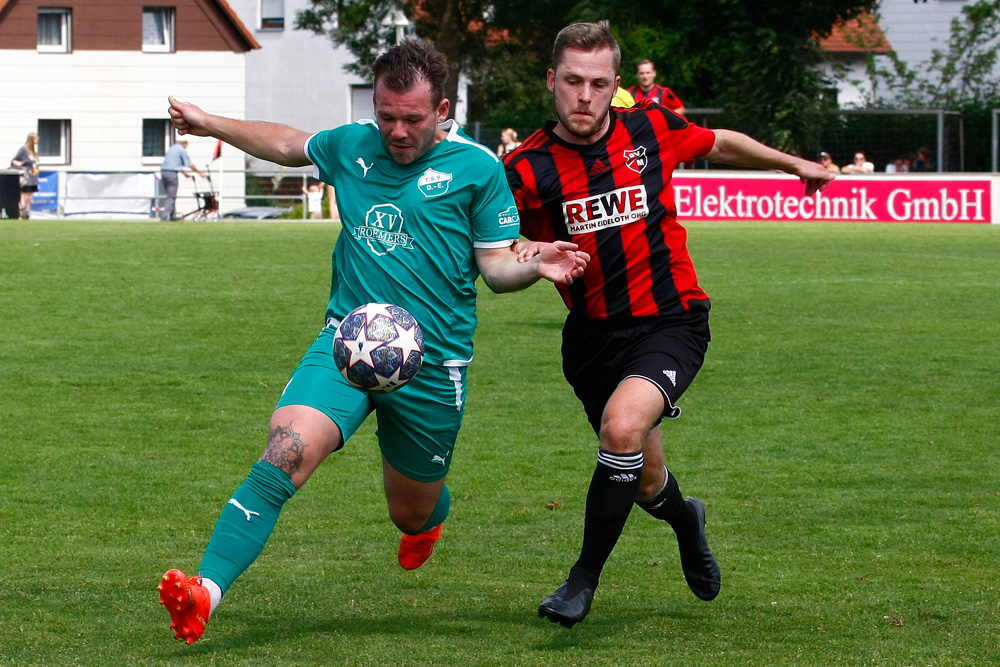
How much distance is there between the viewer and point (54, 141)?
5228 cm

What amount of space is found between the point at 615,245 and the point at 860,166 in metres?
32.4

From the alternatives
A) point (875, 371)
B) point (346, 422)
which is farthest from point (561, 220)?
point (875, 371)

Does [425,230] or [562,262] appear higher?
[425,230]

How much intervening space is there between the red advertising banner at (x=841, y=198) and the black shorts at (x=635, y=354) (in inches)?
1020

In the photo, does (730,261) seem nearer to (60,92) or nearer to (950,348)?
(950,348)

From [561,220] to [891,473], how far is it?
3.23m

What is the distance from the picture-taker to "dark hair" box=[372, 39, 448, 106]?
4.97 meters

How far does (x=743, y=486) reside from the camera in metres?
7.61

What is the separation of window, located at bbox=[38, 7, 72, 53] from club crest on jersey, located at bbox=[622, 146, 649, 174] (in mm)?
49372

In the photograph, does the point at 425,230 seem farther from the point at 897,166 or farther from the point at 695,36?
the point at 695,36

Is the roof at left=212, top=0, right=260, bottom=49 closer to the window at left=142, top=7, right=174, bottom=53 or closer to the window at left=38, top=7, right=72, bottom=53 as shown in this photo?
the window at left=142, top=7, right=174, bottom=53

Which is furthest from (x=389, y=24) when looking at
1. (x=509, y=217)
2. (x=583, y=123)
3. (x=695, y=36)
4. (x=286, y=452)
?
(x=286, y=452)

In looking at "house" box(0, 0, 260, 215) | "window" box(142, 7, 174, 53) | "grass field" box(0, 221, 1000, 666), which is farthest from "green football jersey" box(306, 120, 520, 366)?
"window" box(142, 7, 174, 53)

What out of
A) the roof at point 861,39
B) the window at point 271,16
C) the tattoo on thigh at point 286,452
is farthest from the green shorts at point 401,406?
the window at point 271,16
